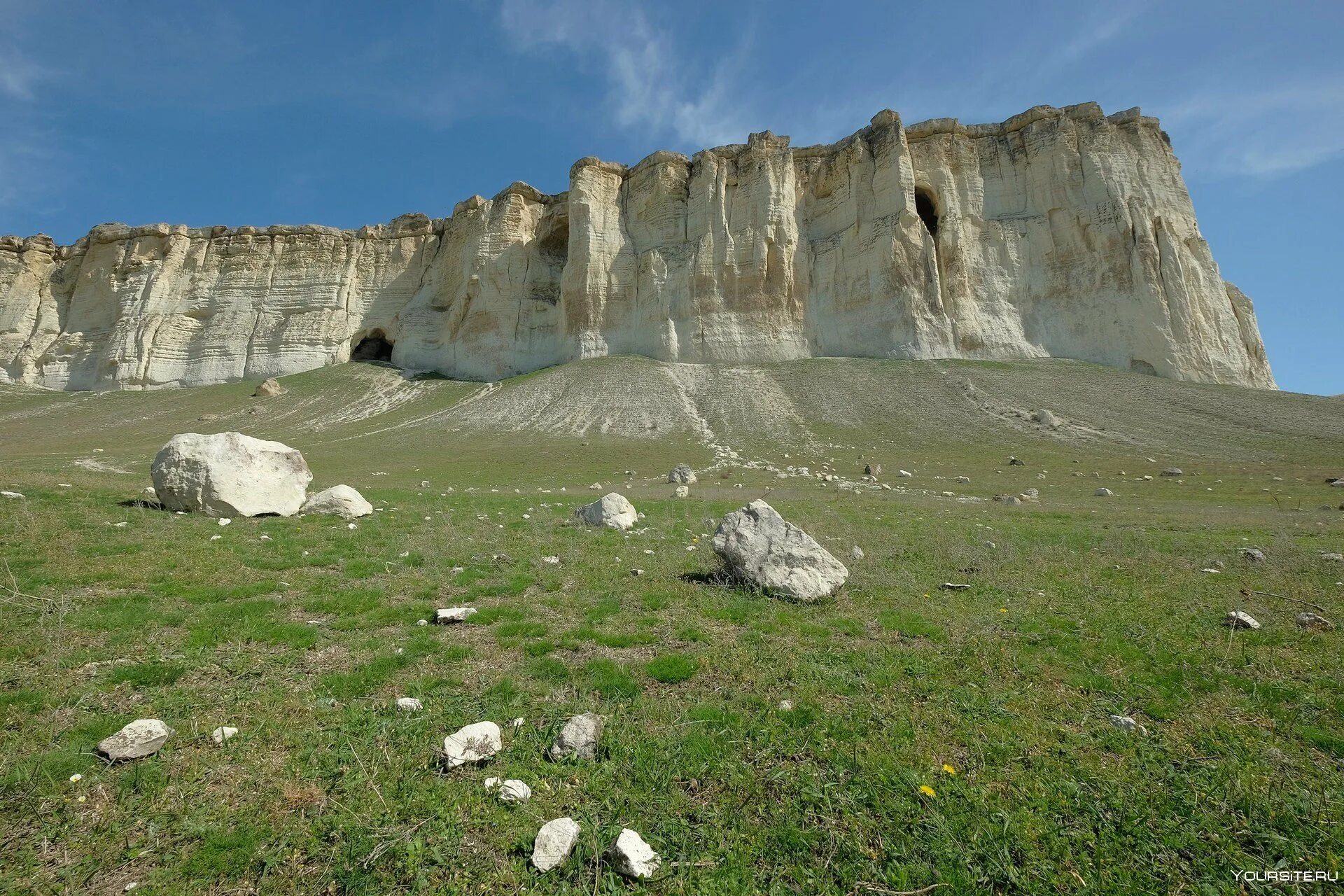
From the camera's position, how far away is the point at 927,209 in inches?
2251

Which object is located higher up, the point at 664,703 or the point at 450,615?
the point at 664,703

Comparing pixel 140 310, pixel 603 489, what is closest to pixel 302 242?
pixel 140 310

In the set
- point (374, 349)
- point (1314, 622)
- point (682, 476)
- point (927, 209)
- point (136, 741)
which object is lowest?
point (682, 476)

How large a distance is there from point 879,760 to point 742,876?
4.74ft

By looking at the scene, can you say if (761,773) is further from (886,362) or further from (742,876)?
(886,362)

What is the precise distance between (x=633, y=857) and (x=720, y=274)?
5595cm

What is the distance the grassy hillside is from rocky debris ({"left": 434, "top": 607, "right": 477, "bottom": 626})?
Answer: 0.16 metres

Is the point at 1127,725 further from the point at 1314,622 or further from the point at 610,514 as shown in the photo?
the point at 610,514

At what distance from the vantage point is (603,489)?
21906 millimetres

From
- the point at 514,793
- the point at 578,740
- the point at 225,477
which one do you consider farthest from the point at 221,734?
the point at 225,477

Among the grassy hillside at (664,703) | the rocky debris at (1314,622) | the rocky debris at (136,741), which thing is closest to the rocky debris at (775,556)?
the grassy hillside at (664,703)

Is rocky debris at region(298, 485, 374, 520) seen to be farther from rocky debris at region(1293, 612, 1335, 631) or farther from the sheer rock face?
the sheer rock face

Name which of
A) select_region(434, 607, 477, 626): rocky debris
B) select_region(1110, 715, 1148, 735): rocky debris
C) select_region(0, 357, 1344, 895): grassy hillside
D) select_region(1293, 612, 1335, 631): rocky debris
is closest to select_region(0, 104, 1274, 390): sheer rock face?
select_region(0, 357, 1344, 895): grassy hillside

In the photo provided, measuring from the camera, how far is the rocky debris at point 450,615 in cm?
663
